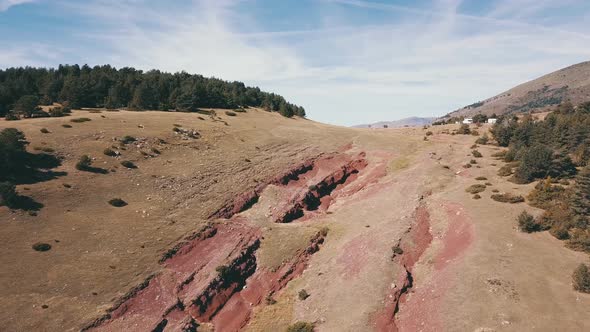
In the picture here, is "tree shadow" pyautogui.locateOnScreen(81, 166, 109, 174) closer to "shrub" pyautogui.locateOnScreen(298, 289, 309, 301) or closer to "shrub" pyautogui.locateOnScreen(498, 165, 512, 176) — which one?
"shrub" pyautogui.locateOnScreen(298, 289, 309, 301)

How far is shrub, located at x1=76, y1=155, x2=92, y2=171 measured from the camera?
5734cm

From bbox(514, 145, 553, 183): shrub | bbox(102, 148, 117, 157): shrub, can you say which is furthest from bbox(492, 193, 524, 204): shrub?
bbox(102, 148, 117, 157): shrub

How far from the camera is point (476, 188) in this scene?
57156mm

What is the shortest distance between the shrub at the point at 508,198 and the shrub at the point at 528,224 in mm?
6859

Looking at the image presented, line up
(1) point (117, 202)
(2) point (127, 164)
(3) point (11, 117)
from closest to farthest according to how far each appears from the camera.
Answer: (1) point (117, 202)
(2) point (127, 164)
(3) point (11, 117)

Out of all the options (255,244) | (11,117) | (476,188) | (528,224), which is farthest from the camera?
(11,117)

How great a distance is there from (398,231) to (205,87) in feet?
304

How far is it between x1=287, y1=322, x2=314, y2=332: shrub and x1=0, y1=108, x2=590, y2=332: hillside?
12.9 inches

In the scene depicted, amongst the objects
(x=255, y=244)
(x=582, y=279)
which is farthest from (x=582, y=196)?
(x=255, y=244)

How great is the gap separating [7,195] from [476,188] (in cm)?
6726

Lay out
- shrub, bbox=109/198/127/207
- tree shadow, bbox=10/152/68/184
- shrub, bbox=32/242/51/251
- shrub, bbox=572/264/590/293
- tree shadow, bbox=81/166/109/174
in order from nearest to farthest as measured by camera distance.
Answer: shrub, bbox=572/264/590/293 → shrub, bbox=32/242/51/251 → shrub, bbox=109/198/127/207 → tree shadow, bbox=10/152/68/184 → tree shadow, bbox=81/166/109/174

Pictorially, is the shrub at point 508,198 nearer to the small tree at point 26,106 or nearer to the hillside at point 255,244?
the hillside at point 255,244

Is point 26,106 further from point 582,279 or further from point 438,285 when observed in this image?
point 582,279

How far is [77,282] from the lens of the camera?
124ft
